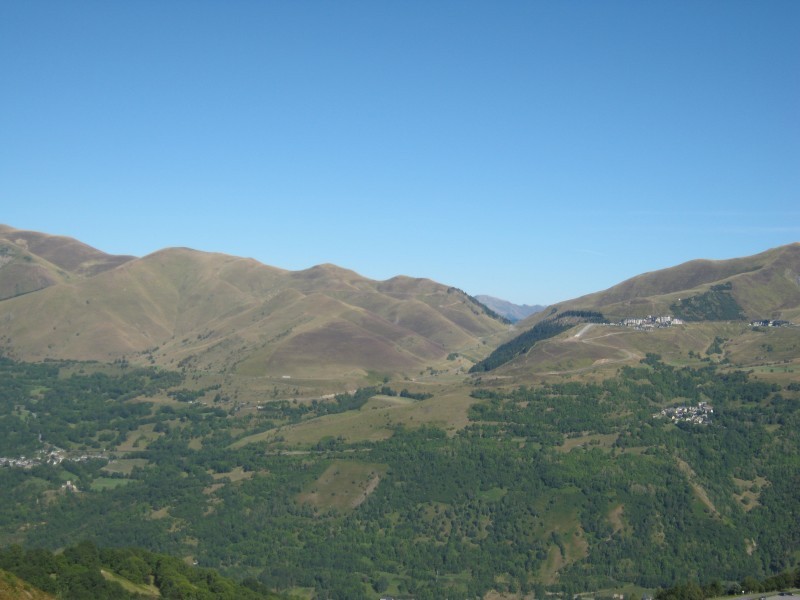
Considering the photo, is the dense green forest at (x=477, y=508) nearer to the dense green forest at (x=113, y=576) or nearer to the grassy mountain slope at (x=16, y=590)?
the dense green forest at (x=113, y=576)

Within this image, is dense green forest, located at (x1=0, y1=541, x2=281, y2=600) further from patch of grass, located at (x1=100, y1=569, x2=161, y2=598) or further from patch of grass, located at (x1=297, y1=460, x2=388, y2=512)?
patch of grass, located at (x1=297, y1=460, x2=388, y2=512)

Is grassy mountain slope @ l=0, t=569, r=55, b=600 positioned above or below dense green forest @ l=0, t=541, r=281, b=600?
above

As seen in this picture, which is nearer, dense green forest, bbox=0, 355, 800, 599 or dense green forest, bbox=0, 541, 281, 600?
dense green forest, bbox=0, 541, 281, 600

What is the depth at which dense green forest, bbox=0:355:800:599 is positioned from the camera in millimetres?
141000

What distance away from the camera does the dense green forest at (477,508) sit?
141000 mm

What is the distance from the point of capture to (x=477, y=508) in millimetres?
161125

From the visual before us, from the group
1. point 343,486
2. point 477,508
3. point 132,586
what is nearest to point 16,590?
point 132,586

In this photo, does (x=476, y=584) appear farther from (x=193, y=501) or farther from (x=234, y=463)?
(x=234, y=463)

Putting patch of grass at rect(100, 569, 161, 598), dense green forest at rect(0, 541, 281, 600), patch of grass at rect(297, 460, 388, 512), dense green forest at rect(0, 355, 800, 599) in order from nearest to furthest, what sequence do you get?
dense green forest at rect(0, 541, 281, 600), patch of grass at rect(100, 569, 161, 598), dense green forest at rect(0, 355, 800, 599), patch of grass at rect(297, 460, 388, 512)

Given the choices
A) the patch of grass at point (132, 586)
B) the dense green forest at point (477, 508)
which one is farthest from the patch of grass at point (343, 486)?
the patch of grass at point (132, 586)

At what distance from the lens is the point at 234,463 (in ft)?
642

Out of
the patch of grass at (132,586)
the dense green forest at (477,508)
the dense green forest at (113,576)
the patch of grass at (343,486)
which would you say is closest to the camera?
the dense green forest at (113,576)

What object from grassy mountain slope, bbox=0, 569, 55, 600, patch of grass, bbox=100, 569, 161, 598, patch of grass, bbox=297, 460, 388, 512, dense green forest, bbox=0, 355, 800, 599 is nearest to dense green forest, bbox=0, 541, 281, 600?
patch of grass, bbox=100, 569, 161, 598

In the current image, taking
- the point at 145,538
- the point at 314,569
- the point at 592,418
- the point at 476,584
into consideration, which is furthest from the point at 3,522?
the point at 592,418
